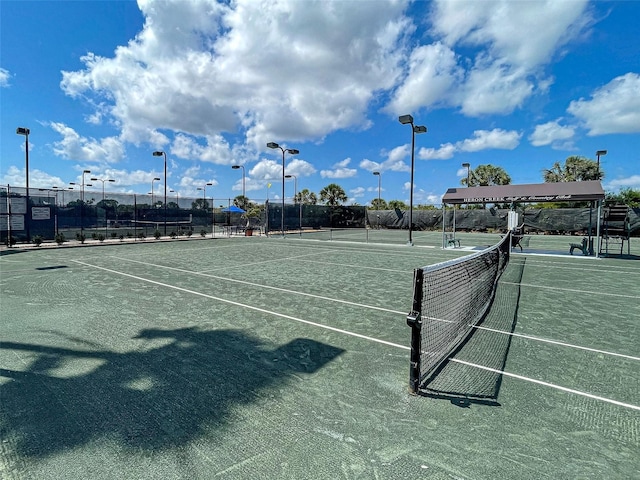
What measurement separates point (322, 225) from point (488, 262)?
30439 mm

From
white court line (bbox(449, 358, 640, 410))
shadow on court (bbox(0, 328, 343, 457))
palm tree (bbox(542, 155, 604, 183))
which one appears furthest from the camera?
palm tree (bbox(542, 155, 604, 183))

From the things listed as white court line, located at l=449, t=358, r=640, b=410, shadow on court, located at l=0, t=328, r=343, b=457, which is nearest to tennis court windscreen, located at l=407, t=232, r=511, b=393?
white court line, located at l=449, t=358, r=640, b=410

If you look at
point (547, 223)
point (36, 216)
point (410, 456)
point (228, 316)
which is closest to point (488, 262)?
point (228, 316)

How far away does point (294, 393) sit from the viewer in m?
3.11

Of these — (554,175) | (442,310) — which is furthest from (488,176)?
(442,310)

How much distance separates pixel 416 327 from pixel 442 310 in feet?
8.01

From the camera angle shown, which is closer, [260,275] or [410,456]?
[410,456]

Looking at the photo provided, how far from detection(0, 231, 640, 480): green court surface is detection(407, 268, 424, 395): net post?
0.17m

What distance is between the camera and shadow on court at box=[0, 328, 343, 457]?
251 cm

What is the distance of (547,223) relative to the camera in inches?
1124

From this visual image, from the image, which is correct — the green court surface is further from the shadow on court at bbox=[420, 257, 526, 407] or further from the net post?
the net post

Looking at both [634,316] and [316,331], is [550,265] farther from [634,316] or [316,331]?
[316,331]

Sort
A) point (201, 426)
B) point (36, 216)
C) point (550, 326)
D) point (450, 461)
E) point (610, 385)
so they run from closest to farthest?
point (450, 461) → point (201, 426) → point (610, 385) → point (550, 326) → point (36, 216)

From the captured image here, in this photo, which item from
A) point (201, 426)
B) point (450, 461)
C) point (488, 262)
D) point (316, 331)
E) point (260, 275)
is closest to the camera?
point (450, 461)
